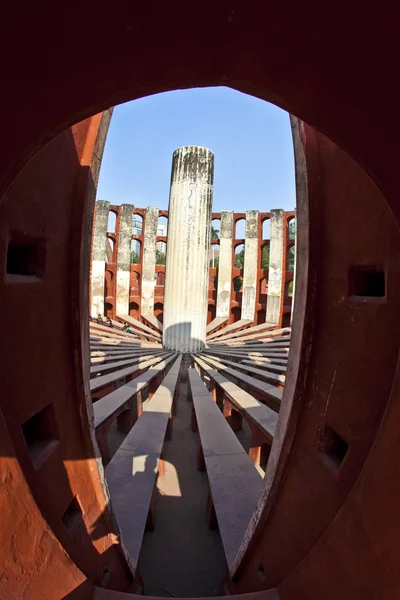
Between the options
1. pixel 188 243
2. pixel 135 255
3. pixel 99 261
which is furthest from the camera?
pixel 135 255

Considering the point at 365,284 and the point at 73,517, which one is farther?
the point at 73,517

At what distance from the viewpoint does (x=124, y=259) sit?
14195mm

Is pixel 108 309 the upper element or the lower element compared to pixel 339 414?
upper

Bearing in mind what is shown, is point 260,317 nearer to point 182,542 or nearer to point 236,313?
point 236,313

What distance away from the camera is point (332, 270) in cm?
235

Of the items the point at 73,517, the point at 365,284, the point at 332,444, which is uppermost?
the point at 365,284

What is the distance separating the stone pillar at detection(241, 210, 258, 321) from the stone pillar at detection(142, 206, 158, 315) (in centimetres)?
378

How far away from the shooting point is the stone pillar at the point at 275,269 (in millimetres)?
13789

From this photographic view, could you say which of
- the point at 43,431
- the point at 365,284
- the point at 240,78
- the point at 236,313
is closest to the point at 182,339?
the point at 236,313

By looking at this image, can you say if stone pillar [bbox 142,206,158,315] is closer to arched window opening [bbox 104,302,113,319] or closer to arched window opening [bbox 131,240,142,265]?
arched window opening [bbox 131,240,142,265]

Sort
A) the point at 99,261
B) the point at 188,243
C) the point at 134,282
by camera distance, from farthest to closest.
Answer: the point at 134,282 → the point at 99,261 → the point at 188,243

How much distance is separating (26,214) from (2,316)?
1.95ft

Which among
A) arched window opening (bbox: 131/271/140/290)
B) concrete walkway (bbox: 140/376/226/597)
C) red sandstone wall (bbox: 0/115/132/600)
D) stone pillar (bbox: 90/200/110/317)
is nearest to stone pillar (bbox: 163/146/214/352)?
concrete walkway (bbox: 140/376/226/597)

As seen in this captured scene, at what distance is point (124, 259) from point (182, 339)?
6.21m
